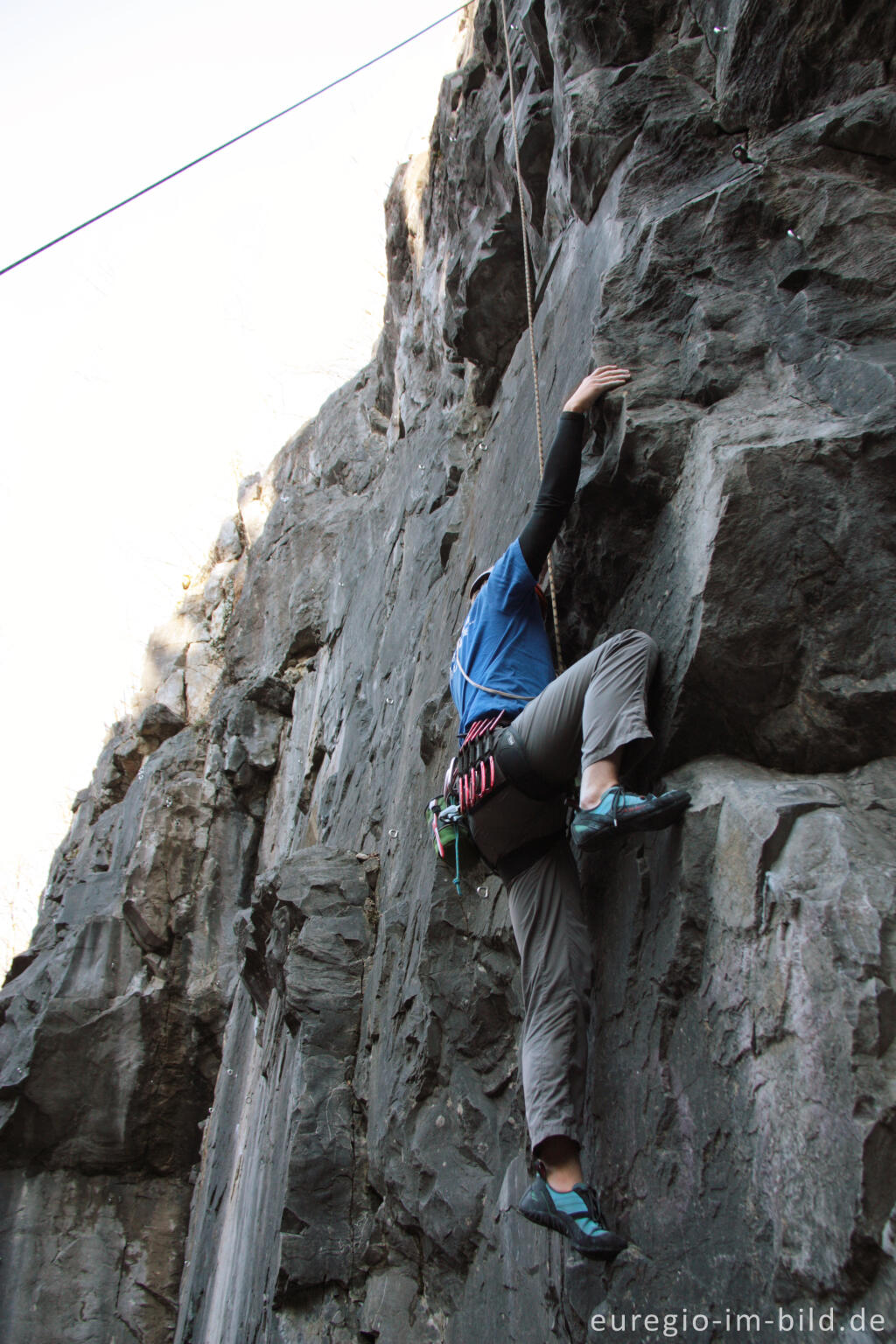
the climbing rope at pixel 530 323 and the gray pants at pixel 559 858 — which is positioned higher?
the climbing rope at pixel 530 323

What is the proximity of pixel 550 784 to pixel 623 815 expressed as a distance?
522 millimetres

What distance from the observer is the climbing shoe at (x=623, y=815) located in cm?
283

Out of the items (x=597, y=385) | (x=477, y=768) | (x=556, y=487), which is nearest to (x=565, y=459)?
(x=556, y=487)

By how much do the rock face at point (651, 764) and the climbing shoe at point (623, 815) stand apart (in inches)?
5.0

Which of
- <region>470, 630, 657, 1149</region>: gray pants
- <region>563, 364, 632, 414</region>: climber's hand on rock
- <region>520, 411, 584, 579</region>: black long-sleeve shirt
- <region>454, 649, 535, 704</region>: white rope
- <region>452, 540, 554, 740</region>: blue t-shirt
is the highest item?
<region>563, 364, 632, 414</region>: climber's hand on rock

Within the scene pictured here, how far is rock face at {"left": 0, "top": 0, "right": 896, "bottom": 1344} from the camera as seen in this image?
245 cm

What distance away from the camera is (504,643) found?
3896 millimetres

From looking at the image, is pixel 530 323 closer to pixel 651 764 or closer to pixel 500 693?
pixel 500 693

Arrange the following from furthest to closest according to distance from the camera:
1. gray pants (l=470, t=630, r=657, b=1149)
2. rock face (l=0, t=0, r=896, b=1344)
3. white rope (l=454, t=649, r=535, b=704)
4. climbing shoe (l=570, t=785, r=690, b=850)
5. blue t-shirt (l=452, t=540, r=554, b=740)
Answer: blue t-shirt (l=452, t=540, r=554, b=740) → white rope (l=454, t=649, r=535, b=704) → gray pants (l=470, t=630, r=657, b=1149) → climbing shoe (l=570, t=785, r=690, b=850) → rock face (l=0, t=0, r=896, b=1344)

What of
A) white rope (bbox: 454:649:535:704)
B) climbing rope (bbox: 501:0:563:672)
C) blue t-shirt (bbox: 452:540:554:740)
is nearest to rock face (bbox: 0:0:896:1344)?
climbing rope (bbox: 501:0:563:672)

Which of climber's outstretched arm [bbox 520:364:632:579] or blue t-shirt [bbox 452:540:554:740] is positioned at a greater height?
climber's outstretched arm [bbox 520:364:632:579]

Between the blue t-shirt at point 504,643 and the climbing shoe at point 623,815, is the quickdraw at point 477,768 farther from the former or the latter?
the climbing shoe at point 623,815

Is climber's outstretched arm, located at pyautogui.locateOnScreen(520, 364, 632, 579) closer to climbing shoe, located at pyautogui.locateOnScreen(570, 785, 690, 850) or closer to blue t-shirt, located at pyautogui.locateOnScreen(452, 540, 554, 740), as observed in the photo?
blue t-shirt, located at pyautogui.locateOnScreen(452, 540, 554, 740)

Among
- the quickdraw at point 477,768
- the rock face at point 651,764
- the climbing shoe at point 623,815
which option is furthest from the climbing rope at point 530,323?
the climbing shoe at point 623,815
